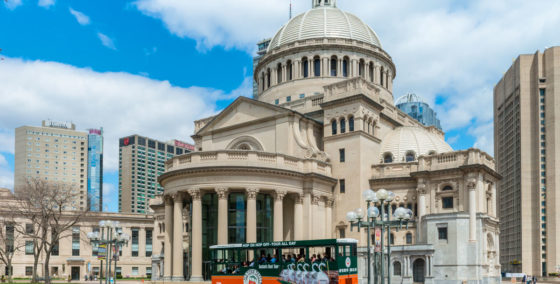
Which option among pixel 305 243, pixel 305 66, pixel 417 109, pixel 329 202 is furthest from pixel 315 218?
pixel 417 109

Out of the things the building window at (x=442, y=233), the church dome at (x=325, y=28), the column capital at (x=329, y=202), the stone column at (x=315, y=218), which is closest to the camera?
the building window at (x=442, y=233)

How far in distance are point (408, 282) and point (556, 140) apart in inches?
3426

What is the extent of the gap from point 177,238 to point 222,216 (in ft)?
17.1

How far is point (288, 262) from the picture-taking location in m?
34.6

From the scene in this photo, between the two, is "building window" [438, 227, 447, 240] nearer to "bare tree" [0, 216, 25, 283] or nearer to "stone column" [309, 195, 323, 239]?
"stone column" [309, 195, 323, 239]

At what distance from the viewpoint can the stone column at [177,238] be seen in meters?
55.9

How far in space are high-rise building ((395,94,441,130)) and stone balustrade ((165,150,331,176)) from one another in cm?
11855

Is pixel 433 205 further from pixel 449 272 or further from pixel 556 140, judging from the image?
pixel 556 140

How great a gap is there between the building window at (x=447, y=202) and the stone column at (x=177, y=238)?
1001 inches

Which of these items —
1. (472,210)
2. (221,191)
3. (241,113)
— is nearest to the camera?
(221,191)

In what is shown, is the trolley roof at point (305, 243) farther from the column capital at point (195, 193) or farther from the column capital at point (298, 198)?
the column capital at point (298, 198)

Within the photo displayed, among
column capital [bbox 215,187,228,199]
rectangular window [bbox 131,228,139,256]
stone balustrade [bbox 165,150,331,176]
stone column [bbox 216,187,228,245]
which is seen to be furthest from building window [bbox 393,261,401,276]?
rectangular window [bbox 131,228,139,256]

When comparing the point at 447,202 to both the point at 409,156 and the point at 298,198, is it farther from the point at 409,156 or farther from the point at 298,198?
the point at 298,198

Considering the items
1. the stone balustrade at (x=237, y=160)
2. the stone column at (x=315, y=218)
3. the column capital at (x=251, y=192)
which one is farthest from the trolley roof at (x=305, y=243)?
the stone column at (x=315, y=218)
